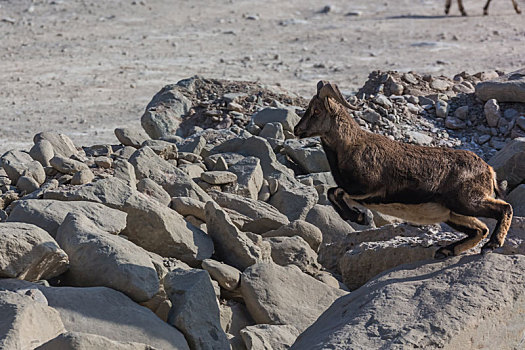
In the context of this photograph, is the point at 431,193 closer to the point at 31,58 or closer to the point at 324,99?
the point at 324,99

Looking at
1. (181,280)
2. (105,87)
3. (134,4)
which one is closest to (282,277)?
(181,280)

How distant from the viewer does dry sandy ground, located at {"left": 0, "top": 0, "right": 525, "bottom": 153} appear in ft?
52.1

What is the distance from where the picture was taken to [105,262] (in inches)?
241

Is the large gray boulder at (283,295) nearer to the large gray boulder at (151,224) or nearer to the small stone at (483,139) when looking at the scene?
the large gray boulder at (151,224)

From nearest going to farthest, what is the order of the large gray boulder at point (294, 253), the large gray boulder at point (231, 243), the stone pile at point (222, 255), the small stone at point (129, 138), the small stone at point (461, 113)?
1. the stone pile at point (222, 255)
2. the large gray boulder at point (231, 243)
3. the large gray boulder at point (294, 253)
4. the small stone at point (129, 138)
5. the small stone at point (461, 113)

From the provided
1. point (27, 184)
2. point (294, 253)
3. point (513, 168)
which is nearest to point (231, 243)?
point (294, 253)

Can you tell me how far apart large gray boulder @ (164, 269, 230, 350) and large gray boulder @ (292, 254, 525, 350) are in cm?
62

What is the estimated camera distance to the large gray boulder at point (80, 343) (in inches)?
191

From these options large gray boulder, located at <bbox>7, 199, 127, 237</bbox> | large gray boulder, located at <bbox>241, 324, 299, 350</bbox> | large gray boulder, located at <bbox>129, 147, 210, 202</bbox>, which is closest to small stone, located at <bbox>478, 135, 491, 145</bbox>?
large gray boulder, located at <bbox>129, 147, 210, 202</bbox>

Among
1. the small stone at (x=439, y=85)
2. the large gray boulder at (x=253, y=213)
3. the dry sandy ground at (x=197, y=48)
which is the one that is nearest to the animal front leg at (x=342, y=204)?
the large gray boulder at (x=253, y=213)

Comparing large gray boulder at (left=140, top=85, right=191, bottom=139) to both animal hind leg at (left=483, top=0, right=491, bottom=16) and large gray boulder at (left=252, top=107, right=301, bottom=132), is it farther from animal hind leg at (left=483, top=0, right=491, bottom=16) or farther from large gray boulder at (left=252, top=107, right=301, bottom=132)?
animal hind leg at (left=483, top=0, right=491, bottom=16)

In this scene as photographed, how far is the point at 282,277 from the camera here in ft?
22.2

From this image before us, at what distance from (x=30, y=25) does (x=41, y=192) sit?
50.1ft

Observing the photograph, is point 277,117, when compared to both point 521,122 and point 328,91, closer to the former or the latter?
point 521,122
